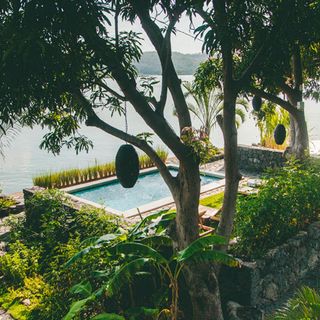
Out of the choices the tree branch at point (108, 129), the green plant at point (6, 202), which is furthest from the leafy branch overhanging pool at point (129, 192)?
the tree branch at point (108, 129)

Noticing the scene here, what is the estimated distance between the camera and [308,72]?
1091 cm

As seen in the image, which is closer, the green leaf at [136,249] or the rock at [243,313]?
the green leaf at [136,249]

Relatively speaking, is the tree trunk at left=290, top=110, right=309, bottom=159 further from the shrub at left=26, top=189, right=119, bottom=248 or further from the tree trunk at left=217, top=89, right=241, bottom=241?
the shrub at left=26, top=189, right=119, bottom=248

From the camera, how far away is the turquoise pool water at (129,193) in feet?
41.7

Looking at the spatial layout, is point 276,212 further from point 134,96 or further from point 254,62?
point 134,96

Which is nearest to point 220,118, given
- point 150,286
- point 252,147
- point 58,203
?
point 150,286

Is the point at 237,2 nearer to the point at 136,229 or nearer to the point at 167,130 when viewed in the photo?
the point at 167,130

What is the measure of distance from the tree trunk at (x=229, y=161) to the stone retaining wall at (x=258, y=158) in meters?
9.18

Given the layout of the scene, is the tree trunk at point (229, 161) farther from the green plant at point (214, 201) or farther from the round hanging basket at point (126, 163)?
the green plant at point (214, 201)

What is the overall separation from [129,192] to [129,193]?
0.35 ft

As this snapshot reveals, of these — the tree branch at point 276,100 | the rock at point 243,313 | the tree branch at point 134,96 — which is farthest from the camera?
the tree branch at point 276,100

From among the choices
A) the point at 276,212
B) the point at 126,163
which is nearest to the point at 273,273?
the point at 276,212

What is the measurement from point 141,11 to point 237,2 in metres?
1.21

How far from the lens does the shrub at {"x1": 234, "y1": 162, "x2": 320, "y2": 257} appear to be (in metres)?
6.38
